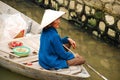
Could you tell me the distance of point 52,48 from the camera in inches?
228

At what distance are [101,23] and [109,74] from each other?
6.74 feet

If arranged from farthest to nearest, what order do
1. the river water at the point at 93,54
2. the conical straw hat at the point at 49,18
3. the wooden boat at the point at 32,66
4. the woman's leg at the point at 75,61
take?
the river water at the point at 93,54 < the woman's leg at the point at 75,61 < the wooden boat at the point at 32,66 < the conical straw hat at the point at 49,18

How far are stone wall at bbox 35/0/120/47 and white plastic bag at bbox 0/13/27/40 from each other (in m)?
2.43

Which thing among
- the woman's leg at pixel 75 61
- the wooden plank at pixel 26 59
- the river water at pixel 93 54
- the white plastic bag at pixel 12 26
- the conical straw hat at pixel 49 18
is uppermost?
the conical straw hat at pixel 49 18

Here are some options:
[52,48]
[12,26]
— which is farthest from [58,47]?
[12,26]

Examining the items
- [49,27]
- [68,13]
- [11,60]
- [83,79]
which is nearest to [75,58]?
[83,79]

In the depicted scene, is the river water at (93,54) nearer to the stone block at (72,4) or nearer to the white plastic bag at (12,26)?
the stone block at (72,4)

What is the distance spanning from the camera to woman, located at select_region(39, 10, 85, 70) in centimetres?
567

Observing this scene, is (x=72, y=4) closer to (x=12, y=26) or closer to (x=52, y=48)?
(x=12, y=26)

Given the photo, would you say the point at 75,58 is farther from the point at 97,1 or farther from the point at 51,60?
the point at 97,1

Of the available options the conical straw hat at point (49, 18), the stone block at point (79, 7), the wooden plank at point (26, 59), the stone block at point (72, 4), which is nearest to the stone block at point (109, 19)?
the stone block at point (79, 7)

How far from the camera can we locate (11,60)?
6363 mm

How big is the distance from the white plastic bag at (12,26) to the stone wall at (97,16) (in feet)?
7.98

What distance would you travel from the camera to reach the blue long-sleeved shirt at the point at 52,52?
569 centimetres
